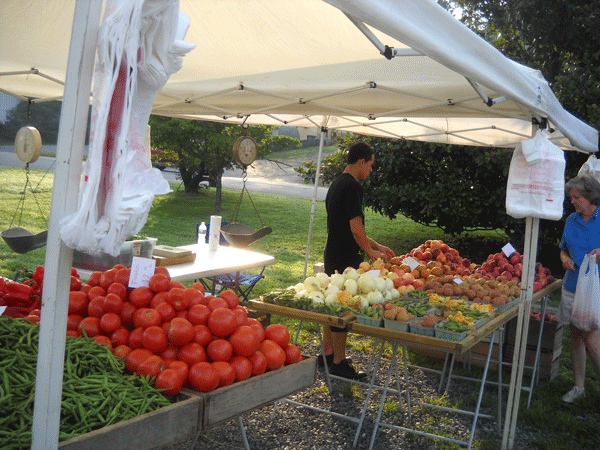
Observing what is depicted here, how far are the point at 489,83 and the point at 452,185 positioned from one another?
632 centimetres

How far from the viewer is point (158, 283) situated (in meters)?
2.68

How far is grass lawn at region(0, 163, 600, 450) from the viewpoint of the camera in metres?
4.39

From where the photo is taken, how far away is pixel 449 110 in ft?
14.0

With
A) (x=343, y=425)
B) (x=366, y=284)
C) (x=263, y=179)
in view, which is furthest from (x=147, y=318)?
(x=263, y=179)

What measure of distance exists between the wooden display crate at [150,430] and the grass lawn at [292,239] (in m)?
2.44

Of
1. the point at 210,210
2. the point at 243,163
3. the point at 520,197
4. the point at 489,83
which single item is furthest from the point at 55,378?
the point at 210,210

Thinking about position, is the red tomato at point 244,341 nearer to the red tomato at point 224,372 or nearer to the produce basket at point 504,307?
the red tomato at point 224,372

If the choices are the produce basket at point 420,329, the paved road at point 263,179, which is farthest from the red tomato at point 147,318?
the paved road at point 263,179

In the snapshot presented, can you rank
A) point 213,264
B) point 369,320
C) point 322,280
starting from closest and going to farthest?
1. point 369,320
2. point 322,280
3. point 213,264

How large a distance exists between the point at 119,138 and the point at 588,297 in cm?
426

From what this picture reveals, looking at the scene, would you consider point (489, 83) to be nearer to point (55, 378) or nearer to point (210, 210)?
point (55, 378)

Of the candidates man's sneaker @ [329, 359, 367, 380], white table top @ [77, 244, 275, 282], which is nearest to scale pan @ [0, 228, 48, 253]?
white table top @ [77, 244, 275, 282]

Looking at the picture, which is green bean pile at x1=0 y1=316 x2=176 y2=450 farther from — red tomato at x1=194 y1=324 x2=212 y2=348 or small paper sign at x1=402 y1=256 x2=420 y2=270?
small paper sign at x1=402 y1=256 x2=420 y2=270

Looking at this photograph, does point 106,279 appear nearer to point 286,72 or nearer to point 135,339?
point 135,339
